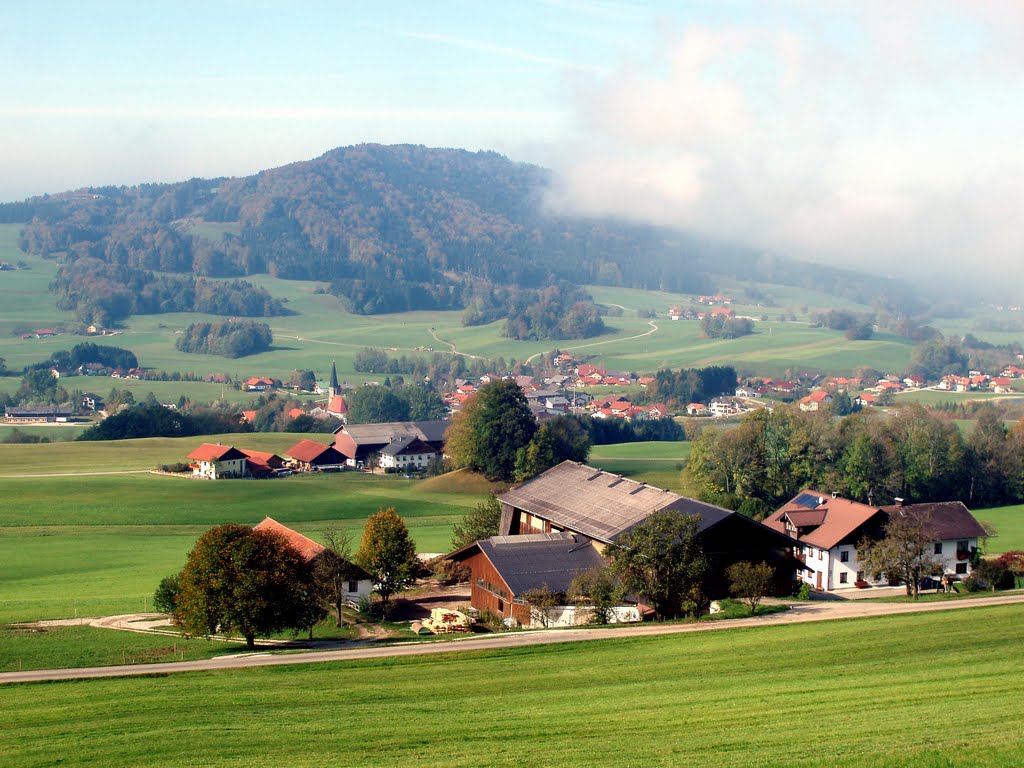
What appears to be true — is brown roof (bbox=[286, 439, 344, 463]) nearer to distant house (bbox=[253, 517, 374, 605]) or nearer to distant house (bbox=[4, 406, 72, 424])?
distant house (bbox=[4, 406, 72, 424])

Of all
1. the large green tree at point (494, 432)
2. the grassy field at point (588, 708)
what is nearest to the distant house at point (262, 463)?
the large green tree at point (494, 432)

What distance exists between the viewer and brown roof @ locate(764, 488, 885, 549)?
46.6 metres

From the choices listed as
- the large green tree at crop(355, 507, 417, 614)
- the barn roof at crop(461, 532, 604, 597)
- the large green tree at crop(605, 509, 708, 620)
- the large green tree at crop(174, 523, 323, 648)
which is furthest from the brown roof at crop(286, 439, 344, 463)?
the large green tree at crop(174, 523, 323, 648)

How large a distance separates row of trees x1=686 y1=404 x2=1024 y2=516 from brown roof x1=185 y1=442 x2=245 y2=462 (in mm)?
34830

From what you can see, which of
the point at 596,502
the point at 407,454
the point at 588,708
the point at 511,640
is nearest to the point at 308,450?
the point at 407,454

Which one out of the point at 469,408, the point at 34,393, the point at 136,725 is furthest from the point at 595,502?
the point at 34,393

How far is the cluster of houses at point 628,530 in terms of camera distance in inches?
1615

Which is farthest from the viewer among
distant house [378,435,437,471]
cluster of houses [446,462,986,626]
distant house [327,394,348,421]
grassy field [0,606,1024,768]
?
distant house [327,394,348,421]

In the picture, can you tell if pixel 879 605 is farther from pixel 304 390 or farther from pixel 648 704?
pixel 304 390

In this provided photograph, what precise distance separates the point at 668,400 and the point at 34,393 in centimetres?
7923

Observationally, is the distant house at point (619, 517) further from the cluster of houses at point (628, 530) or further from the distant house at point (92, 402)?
the distant house at point (92, 402)

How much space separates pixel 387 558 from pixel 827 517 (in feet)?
62.6

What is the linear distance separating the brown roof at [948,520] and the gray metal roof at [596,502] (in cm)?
991

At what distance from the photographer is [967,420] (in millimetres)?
111938
